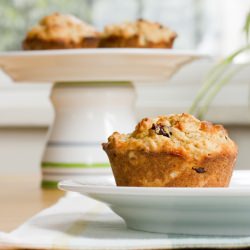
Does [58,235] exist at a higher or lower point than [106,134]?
higher

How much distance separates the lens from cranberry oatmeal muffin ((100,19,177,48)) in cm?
141

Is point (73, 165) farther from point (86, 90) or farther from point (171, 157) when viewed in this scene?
point (171, 157)

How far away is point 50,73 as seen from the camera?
133 centimetres

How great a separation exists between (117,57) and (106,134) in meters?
0.14

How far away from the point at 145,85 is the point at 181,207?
142 cm

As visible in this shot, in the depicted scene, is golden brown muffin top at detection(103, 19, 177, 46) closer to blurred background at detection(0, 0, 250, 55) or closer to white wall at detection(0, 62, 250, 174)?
white wall at detection(0, 62, 250, 174)

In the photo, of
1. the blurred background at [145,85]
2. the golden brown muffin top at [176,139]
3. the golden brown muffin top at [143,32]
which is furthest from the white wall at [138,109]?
the golden brown muffin top at [176,139]

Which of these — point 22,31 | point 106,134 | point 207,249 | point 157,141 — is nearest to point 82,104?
point 106,134

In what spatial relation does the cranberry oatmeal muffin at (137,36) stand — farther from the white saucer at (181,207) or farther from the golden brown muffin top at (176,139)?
the white saucer at (181,207)

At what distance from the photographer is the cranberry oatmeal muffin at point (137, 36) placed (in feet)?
4.63

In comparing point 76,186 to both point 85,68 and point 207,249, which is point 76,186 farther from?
point 85,68

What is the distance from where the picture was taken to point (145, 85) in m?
2.08

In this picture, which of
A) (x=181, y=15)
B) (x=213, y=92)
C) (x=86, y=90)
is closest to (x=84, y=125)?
(x=86, y=90)

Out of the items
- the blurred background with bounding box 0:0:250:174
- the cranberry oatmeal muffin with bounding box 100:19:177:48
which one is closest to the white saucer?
the cranberry oatmeal muffin with bounding box 100:19:177:48
